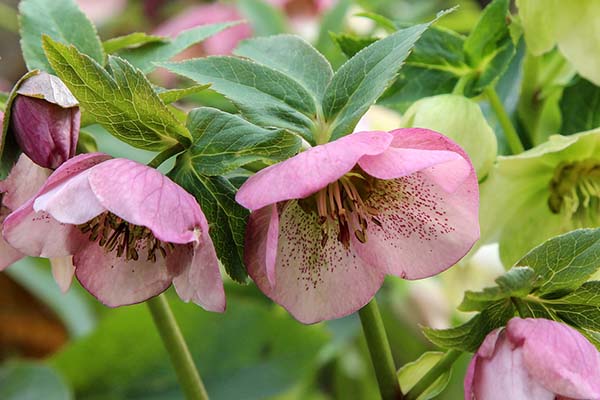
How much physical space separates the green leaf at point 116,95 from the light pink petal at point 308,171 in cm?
6

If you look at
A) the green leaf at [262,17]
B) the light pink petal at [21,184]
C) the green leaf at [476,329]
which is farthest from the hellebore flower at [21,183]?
the green leaf at [262,17]

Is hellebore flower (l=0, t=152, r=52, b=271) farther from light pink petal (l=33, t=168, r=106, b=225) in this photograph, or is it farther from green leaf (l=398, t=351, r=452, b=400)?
green leaf (l=398, t=351, r=452, b=400)

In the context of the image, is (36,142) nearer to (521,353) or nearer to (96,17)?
(521,353)

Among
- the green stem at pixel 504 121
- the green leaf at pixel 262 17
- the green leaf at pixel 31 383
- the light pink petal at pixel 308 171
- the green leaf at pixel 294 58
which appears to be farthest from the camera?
the green leaf at pixel 262 17

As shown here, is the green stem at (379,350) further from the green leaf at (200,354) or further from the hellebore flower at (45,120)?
the green leaf at (200,354)

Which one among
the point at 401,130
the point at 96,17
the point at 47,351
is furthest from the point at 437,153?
the point at 96,17

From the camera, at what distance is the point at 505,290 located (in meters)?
0.46

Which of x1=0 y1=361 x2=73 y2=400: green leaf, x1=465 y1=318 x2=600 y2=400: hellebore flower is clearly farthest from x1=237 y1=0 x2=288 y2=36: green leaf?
x1=465 y1=318 x2=600 y2=400: hellebore flower

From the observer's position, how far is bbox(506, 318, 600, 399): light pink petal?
0.42 metres

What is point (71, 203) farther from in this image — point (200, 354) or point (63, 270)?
point (200, 354)

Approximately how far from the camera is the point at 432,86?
2.06 feet

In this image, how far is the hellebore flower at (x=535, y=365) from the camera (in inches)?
16.6

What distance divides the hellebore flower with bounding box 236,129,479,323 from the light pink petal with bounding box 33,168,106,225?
0.07 meters

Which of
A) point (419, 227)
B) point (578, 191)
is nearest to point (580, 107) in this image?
point (578, 191)
